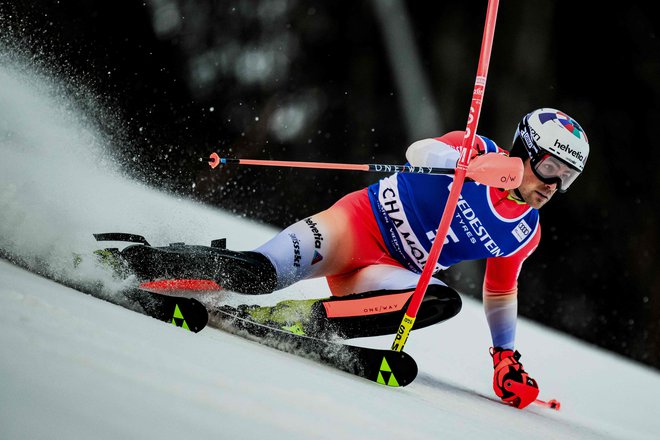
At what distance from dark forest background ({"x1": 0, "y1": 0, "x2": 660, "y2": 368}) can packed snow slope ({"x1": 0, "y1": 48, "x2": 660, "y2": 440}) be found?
42.4 inches

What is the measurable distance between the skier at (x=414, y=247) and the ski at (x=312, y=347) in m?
0.13

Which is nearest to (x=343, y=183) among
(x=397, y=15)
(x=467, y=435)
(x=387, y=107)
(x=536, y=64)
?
(x=387, y=107)

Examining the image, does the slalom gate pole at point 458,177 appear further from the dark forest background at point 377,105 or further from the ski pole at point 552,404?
the dark forest background at point 377,105

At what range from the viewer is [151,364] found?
1500mm

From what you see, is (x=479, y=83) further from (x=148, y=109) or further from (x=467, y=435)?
(x=148, y=109)

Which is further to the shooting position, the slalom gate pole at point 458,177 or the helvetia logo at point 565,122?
the helvetia logo at point 565,122

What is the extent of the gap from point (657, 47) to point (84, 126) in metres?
4.52

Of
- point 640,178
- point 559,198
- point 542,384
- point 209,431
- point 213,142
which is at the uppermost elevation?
point 640,178

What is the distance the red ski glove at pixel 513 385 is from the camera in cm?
286

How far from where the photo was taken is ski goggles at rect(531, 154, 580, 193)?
109 inches

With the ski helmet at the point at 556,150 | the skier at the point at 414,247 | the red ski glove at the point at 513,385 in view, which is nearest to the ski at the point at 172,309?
the skier at the point at 414,247

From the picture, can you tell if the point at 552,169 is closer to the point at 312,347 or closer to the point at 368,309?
the point at 368,309

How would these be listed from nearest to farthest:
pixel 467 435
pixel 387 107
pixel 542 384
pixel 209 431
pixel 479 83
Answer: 1. pixel 209 431
2. pixel 467 435
3. pixel 479 83
4. pixel 542 384
5. pixel 387 107

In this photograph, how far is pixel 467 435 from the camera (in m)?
1.81
